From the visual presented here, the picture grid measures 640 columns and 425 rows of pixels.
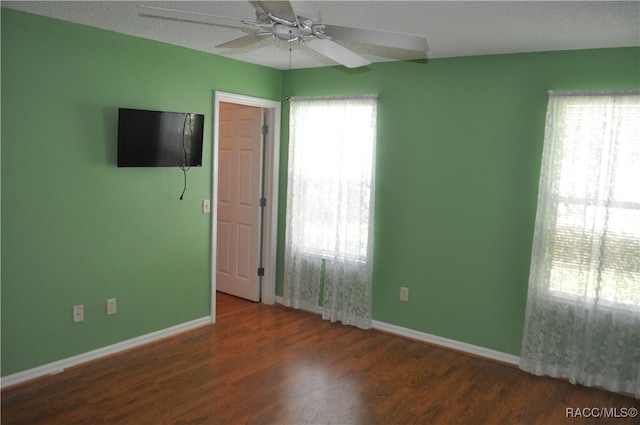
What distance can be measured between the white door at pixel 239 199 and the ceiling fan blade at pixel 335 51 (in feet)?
8.52

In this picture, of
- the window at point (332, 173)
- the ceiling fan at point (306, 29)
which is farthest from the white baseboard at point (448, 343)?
the ceiling fan at point (306, 29)

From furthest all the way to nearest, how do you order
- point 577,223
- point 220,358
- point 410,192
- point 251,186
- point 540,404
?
point 251,186 → point 410,192 → point 220,358 → point 577,223 → point 540,404

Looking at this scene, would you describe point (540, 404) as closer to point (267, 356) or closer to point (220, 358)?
point (267, 356)

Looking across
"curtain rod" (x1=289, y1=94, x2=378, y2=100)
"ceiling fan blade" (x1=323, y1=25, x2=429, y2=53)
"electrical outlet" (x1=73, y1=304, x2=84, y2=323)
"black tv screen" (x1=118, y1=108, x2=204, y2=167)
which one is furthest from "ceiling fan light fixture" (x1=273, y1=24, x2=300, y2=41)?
"electrical outlet" (x1=73, y1=304, x2=84, y2=323)

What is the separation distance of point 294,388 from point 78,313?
164cm

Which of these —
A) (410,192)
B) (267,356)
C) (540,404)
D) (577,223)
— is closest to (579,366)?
(540,404)

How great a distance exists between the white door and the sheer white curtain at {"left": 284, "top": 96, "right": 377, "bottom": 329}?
42cm

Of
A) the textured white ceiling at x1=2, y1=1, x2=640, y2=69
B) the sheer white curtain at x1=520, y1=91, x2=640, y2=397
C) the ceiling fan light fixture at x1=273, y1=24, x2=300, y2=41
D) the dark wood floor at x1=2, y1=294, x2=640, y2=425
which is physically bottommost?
the dark wood floor at x1=2, y1=294, x2=640, y2=425

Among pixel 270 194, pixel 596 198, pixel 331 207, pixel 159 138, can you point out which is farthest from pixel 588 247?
pixel 159 138

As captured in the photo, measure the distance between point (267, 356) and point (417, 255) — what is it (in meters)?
1.52

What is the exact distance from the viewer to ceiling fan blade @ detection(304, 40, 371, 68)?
2.52 metres

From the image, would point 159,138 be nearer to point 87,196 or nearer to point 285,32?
point 87,196

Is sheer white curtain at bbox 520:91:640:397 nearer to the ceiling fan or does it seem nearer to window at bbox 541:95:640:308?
window at bbox 541:95:640:308

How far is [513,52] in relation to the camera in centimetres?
388
